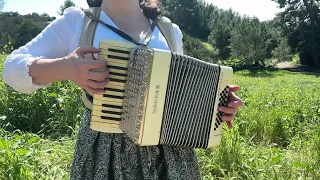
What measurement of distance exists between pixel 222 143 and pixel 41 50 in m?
2.11

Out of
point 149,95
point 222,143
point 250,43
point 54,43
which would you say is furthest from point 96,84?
point 250,43

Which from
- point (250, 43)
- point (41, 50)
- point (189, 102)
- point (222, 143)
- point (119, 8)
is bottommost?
point (222, 143)

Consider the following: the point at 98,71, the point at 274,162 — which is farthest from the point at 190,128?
the point at 274,162

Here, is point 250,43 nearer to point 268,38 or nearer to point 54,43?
point 268,38

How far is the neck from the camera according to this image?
4.75 ft

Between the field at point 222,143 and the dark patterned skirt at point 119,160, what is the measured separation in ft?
4.14

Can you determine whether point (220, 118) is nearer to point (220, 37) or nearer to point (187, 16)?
point (220, 37)

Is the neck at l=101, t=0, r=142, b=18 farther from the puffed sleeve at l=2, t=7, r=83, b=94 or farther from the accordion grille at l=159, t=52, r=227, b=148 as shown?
the accordion grille at l=159, t=52, r=227, b=148

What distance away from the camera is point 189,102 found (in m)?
1.34

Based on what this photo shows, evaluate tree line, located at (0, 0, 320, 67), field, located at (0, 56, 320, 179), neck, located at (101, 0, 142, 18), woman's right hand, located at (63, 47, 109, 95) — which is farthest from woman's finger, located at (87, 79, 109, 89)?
tree line, located at (0, 0, 320, 67)

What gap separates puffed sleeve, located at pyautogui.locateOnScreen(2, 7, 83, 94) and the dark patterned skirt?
241mm

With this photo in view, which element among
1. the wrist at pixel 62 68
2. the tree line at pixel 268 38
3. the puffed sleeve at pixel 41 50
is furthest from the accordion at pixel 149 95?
the tree line at pixel 268 38

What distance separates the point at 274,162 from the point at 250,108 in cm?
213

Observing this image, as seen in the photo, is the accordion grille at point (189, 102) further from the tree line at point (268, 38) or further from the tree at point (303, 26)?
the tree at point (303, 26)
